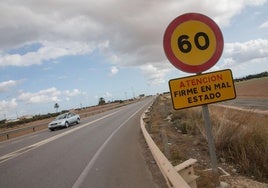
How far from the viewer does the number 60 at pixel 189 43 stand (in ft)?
17.4

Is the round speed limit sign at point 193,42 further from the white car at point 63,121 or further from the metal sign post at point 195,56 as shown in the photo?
the white car at point 63,121

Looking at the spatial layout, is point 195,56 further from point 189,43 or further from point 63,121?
point 63,121

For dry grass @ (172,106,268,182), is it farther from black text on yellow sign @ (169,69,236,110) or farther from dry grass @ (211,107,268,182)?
black text on yellow sign @ (169,69,236,110)

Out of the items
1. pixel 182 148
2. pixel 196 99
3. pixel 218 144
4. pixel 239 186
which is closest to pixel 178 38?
pixel 196 99

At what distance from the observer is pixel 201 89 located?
535 centimetres

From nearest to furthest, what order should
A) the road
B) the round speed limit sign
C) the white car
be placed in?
the round speed limit sign → the road → the white car

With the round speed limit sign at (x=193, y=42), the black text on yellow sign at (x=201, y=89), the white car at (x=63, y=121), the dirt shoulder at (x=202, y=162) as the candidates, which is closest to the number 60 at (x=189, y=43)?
the round speed limit sign at (x=193, y=42)

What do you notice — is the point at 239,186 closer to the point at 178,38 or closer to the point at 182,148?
the point at 178,38

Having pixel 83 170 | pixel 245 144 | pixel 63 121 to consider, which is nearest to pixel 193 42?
pixel 245 144

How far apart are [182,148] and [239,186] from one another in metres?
5.12

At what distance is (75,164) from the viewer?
10.7m

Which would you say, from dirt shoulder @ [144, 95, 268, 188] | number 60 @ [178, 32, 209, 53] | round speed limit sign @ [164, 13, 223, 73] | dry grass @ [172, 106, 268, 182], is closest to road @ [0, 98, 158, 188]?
dirt shoulder @ [144, 95, 268, 188]

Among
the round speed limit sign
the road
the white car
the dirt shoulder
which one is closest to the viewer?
the round speed limit sign

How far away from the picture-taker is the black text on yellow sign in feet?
17.5
